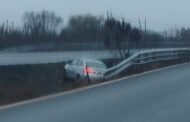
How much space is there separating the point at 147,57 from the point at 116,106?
13090mm

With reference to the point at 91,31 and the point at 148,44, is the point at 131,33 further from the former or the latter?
the point at 91,31

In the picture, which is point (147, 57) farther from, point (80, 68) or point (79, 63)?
point (79, 63)

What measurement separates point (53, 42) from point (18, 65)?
20175mm

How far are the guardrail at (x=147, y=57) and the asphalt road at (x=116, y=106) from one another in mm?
2550

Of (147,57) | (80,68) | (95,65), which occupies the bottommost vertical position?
(80,68)

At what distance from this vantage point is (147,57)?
27625 mm

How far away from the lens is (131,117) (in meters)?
12.7

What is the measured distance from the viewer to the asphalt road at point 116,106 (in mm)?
12602

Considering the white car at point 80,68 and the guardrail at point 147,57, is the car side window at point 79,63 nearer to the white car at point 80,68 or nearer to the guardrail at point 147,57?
the white car at point 80,68

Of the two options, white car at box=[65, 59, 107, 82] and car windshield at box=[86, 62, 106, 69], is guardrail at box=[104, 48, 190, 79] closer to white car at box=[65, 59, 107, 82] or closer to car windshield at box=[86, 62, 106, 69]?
white car at box=[65, 59, 107, 82]

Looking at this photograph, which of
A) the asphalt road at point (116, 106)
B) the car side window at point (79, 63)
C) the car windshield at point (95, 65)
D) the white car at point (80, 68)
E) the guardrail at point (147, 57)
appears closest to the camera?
the asphalt road at point (116, 106)

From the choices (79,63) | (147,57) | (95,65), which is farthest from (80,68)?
(147,57)

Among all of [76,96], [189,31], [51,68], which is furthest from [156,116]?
[189,31]

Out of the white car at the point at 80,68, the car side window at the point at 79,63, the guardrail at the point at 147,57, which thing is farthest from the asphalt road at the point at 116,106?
the car side window at the point at 79,63
